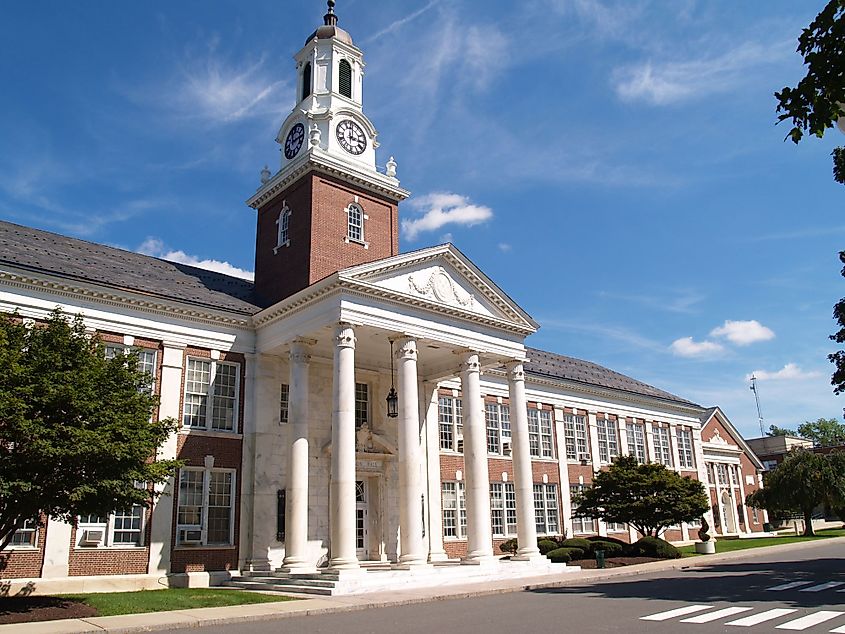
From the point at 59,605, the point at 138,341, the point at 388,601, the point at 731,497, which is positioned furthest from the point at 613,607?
the point at 731,497

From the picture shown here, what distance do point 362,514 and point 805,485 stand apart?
120ft

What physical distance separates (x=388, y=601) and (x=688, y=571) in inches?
566

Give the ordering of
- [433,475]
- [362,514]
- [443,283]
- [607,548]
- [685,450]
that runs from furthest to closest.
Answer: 1. [685,450]
2. [607,548]
3. [433,475]
4. [362,514]
5. [443,283]

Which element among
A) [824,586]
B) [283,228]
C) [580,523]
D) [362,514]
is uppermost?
[283,228]

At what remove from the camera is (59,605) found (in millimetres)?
18516

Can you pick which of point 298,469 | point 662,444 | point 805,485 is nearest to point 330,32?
point 298,469

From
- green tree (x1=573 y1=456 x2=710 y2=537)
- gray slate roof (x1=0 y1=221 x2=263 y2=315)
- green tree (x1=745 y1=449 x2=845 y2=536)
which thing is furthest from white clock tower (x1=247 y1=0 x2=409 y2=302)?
green tree (x1=745 y1=449 x2=845 y2=536)

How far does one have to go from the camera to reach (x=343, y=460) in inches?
931

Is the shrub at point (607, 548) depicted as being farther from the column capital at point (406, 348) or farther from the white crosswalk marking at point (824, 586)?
the column capital at point (406, 348)

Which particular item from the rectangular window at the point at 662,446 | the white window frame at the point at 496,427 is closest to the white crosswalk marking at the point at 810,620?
the white window frame at the point at 496,427

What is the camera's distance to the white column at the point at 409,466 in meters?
24.3

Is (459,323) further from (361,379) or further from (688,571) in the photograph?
(688,571)

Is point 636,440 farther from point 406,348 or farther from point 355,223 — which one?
point 406,348

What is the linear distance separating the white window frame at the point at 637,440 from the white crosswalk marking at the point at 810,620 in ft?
111
